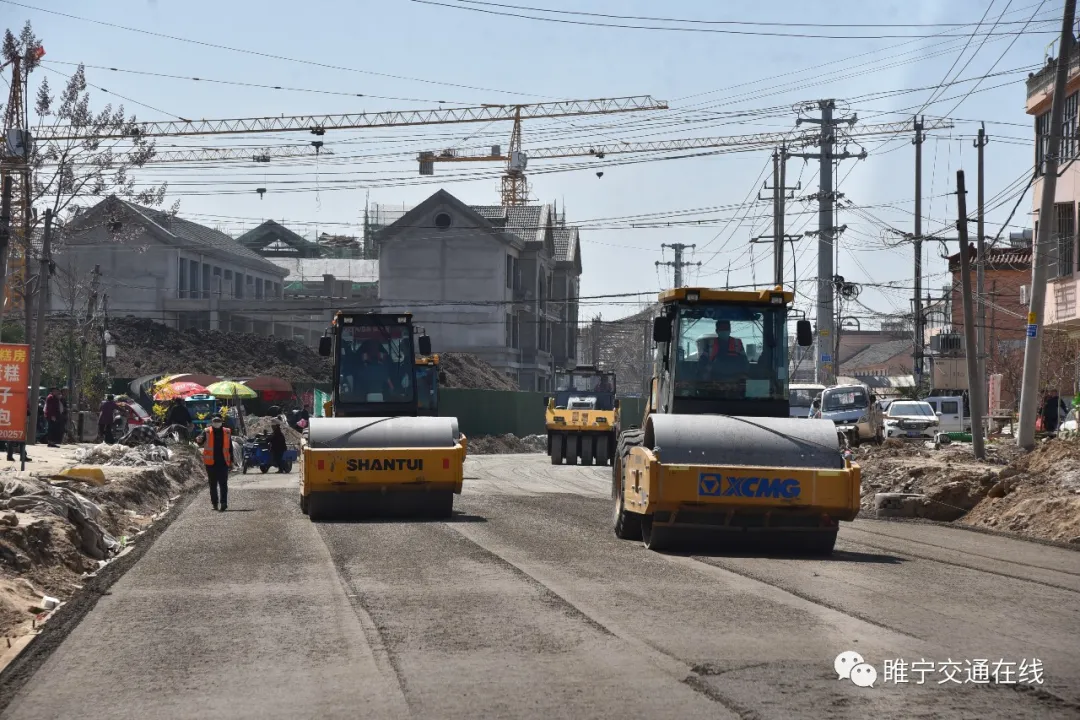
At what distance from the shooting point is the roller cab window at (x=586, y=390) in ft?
144

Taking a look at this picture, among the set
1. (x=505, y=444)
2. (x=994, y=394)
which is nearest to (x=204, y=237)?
(x=505, y=444)

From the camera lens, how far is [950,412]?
5272cm

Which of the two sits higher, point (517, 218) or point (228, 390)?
point (517, 218)

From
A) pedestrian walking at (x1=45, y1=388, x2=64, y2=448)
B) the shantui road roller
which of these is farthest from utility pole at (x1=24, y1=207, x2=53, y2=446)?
the shantui road roller

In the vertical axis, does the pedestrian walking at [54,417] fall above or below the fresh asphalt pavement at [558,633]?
above

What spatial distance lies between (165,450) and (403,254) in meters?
43.1

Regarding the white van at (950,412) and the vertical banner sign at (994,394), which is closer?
the vertical banner sign at (994,394)

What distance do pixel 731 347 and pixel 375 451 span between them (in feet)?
19.2

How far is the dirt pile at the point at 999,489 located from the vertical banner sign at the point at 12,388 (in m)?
15.0

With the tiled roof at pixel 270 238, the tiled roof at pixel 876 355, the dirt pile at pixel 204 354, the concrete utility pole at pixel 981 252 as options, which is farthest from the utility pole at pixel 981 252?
the tiled roof at pixel 876 355

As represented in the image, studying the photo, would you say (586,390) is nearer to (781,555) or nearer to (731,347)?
(731,347)

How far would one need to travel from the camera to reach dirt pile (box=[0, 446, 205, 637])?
12.3m

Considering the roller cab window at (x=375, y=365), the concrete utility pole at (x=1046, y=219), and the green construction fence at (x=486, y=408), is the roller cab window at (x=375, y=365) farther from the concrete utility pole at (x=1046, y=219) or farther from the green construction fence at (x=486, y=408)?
the green construction fence at (x=486, y=408)

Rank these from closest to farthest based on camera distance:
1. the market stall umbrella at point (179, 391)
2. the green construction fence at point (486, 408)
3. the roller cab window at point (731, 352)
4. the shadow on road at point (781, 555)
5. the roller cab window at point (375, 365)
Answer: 1. the shadow on road at point (781, 555)
2. the roller cab window at point (731, 352)
3. the roller cab window at point (375, 365)
4. the market stall umbrella at point (179, 391)
5. the green construction fence at point (486, 408)
